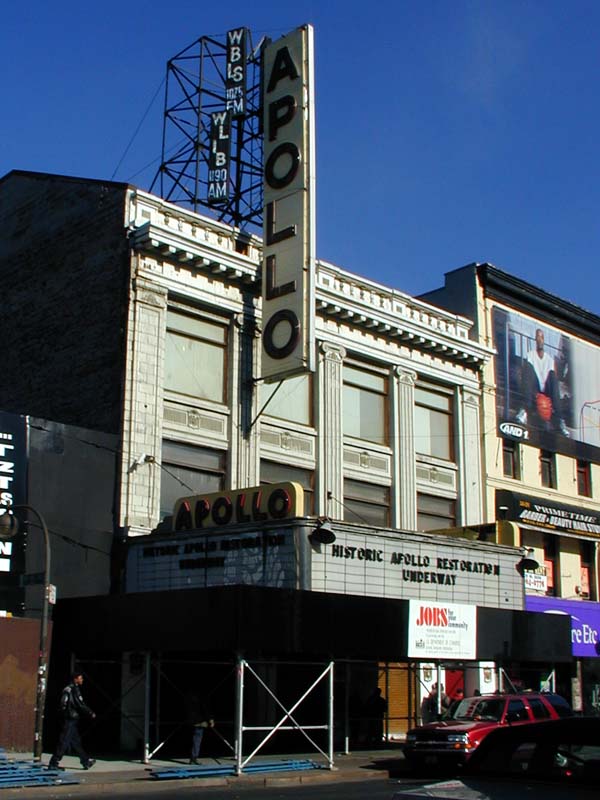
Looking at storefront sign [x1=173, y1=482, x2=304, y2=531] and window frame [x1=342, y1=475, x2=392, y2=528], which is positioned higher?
window frame [x1=342, y1=475, x2=392, y2=528]

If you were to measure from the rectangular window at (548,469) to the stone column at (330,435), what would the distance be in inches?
426

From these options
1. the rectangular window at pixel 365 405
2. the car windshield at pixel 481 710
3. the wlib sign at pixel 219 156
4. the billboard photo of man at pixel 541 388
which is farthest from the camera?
the billboard photo of man at pixel 541 388

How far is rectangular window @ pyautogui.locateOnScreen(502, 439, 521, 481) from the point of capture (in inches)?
1533

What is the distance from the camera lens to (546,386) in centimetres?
4084

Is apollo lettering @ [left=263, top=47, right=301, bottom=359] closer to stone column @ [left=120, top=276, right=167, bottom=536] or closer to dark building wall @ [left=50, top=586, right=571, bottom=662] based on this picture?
stone column @ [left=120, top=276, right=167, bottom=536]

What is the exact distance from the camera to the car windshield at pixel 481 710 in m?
22.5

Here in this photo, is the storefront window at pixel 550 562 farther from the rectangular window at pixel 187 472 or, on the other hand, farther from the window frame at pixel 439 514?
the rectangular window at pixel 187 472

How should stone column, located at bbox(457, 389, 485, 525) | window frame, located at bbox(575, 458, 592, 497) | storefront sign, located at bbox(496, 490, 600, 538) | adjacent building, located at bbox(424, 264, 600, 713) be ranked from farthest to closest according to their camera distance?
window frame, located at bbox(575, 458, 592, 497) → adjacent building, located at bbox(424, 264, 600, 713) → storefront sign, located at bbox(496, 490, 600, 538) → stone column, located at bbox(457, 389, 485, 525)

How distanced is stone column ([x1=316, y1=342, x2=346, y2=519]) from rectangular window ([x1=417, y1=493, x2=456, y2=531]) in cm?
392

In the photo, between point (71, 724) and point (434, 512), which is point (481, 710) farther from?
point (434, 512)

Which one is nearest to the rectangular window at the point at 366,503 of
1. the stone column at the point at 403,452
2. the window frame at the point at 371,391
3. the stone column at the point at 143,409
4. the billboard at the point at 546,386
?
the stone column at the point at 403,452

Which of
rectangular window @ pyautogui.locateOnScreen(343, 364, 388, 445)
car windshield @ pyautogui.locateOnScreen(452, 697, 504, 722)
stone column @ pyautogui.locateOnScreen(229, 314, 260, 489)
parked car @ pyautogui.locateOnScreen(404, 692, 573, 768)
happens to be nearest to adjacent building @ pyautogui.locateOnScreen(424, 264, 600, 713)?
rectangular window @ pyautogui.locateOnScreen(343, 364, 388, 445)

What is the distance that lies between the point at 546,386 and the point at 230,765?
2349 centimetres

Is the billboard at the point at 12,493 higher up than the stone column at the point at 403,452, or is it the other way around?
the stone column at the point at 403,452
